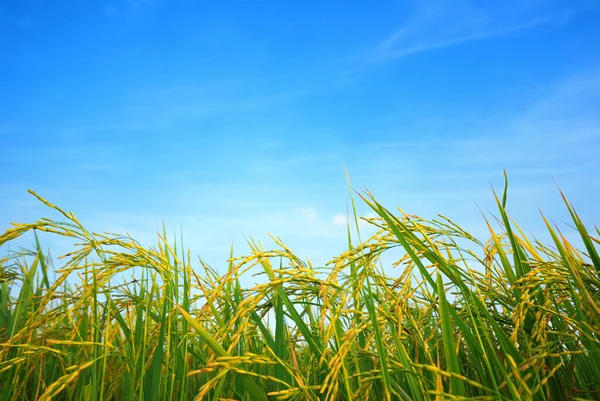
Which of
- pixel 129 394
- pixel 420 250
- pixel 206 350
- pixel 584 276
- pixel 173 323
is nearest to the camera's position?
pixel 420 250

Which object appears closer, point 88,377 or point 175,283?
point 175,283

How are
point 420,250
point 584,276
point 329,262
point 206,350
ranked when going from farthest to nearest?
point 206,350
point 584,276
point 329,262
point 420,250

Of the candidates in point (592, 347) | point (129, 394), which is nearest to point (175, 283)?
point (129, 394)

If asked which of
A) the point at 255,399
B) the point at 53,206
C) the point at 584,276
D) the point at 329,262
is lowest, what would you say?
the point at 255,399

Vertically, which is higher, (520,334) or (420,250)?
(420,250)

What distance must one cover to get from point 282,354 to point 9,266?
2.88 m

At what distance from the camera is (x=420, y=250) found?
191 centimetres

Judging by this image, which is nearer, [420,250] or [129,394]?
[420,250]

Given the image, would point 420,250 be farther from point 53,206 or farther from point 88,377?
point 88,377

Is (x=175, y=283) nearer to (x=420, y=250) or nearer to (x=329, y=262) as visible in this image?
(x=329, y=262)

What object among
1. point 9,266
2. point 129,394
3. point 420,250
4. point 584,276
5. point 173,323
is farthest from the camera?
point 9,266

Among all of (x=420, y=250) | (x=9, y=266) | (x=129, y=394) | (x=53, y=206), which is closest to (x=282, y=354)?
(x=129, y=394)

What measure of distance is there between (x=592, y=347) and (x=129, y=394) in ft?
6.69

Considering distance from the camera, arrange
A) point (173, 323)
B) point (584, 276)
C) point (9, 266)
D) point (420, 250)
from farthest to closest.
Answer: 1. point (9, 266)
2. point (173, 323)
3. point (584, 276)
4. point (420, 250)
